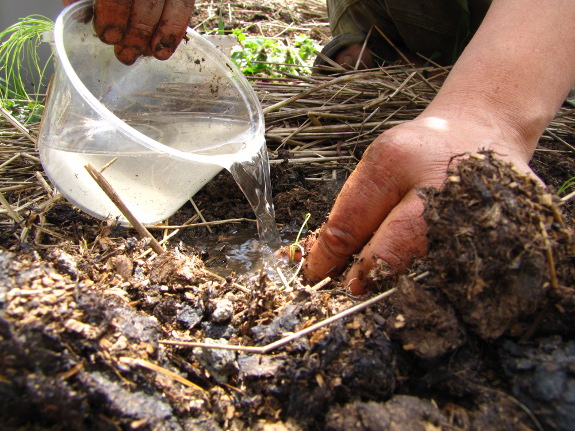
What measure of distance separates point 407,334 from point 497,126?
2.62 feet

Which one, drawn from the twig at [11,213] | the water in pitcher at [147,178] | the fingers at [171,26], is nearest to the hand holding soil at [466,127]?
the water in pitcher at [147,178]

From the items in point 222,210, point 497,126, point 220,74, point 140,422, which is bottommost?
point 222,210

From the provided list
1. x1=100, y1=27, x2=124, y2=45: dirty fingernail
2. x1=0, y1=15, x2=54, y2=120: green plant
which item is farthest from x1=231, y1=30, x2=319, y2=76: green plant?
x1=100, y1=27, x2=124, y2=45: dirty fingernail

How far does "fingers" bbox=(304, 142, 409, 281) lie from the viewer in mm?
1345

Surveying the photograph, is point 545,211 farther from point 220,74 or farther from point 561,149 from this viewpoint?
point 561,149

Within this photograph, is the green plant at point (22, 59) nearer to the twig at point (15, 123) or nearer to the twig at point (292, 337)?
the twig at point (15, 123)

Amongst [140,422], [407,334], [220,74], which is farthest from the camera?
[220,74]

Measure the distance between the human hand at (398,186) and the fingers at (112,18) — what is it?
969mm

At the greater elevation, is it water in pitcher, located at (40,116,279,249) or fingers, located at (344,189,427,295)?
fingers, located at (344,189,427,295)

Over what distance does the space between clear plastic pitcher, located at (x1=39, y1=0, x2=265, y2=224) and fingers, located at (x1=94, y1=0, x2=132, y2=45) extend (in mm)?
138

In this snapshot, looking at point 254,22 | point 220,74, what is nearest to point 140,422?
point 220,74

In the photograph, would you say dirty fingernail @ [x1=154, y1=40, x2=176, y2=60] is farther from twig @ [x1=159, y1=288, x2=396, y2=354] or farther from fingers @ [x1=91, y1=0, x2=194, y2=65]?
twig @ [x1=159, y1=288, x2=396, y2=354]

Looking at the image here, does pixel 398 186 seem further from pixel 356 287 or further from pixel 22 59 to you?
pixel 22 59

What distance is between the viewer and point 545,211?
2.89 ft
